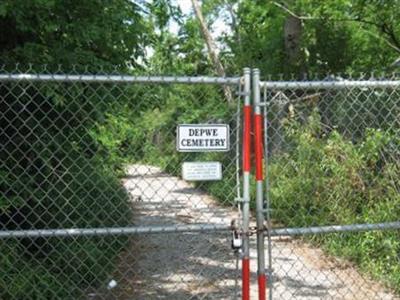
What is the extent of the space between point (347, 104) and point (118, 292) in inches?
160

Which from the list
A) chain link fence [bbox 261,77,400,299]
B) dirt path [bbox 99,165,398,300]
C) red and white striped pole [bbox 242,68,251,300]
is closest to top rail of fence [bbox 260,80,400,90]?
red and white striped pole [bbox 242,68,251,300]

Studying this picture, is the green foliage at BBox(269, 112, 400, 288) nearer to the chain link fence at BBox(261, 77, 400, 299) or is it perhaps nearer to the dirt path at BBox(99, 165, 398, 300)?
the chain link fence at BBox(261, 77, 400, 299)

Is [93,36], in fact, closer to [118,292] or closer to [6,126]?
[6,126]

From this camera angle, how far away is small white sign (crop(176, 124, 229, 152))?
366cm

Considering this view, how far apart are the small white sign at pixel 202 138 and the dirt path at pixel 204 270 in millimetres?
973

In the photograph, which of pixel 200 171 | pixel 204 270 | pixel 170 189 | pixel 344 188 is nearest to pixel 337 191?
pixel 344 188

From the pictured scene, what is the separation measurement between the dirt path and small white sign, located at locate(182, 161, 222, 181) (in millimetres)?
964

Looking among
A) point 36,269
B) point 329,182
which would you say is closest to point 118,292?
→ point 36,269

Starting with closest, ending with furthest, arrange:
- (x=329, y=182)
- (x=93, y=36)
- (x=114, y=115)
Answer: (x=93, y=36)
(x=114, y=115)
(x=329, y=182)

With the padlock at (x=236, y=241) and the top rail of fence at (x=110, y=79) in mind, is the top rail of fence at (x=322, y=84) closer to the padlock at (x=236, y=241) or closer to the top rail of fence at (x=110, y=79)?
the top rail of fence at (x=110, y=79)

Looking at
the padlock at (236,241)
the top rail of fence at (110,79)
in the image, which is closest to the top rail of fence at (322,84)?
the top rail of fence at (110,79)

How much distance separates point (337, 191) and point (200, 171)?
4627 mm

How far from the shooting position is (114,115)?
623 centimetres

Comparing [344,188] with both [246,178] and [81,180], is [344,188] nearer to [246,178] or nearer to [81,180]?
[81,180]
